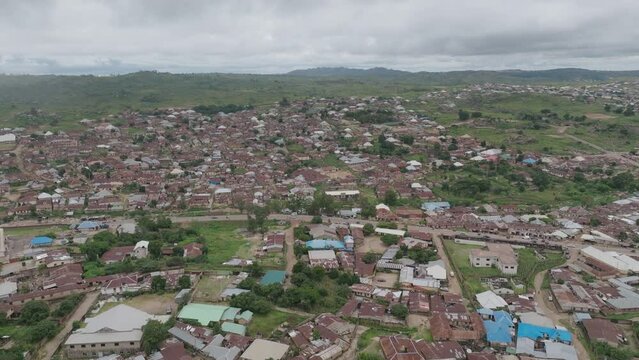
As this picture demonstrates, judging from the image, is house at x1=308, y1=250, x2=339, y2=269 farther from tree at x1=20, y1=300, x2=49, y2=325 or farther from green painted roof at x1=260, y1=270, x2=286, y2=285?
tree at x1=20, y1=300, x2=49, y2=325

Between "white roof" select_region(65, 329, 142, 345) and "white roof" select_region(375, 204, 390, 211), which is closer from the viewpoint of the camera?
"white roof" select_region(65, 329, 142, 345)

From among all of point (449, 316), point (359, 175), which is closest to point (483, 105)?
point (359, 175)

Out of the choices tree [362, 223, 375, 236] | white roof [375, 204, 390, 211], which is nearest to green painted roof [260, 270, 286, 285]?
tree [362, 223, 375, 236]

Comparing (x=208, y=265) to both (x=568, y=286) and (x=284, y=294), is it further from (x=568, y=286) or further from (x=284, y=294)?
(x=568, y=286)

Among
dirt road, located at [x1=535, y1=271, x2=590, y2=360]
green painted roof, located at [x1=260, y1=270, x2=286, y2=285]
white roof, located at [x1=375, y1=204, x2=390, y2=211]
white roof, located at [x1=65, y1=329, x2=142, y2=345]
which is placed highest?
white roof, located at [x1=65, y1=329, x2=142, y2=345]

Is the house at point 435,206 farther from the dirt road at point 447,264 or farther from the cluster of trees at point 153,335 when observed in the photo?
the cluster of trees at point 153,335

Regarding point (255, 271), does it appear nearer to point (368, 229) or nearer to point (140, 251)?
point (140, 251)

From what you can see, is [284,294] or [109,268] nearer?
[284,294]
